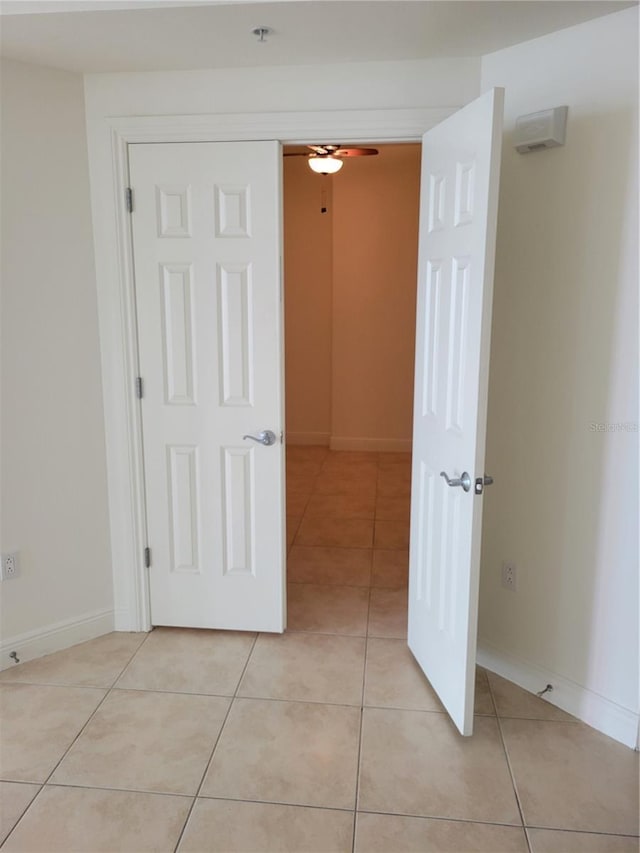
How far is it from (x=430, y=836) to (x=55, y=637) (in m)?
1.76

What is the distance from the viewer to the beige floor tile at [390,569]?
139 inches

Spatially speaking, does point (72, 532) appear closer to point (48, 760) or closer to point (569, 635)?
point (48, 760)

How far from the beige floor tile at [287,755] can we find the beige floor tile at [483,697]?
46cm

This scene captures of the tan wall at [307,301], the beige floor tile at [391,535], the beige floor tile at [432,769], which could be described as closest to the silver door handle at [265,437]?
the beige floor tile at [432,769]

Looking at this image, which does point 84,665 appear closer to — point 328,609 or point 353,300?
point 328,609

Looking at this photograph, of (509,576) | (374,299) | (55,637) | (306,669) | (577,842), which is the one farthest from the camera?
(374,299)

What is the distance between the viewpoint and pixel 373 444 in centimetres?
608

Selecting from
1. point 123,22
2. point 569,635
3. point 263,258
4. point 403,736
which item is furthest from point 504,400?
point 123,22

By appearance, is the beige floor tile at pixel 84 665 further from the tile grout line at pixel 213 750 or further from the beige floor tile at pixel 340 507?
the beige floor tile at pixel 340 507

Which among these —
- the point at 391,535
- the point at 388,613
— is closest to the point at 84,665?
the point at 388,613

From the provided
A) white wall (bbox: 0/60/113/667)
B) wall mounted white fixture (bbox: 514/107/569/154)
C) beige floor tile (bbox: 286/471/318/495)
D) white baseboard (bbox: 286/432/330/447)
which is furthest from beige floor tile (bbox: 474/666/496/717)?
white baseboard (bbox: 286/432/330/447)

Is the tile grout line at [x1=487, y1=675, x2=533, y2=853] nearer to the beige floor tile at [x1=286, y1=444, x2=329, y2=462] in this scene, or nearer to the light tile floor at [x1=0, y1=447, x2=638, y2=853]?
the light tile floor at [x1=0, y1=447, x2=638, y2=853]

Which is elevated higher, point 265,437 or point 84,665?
point 265,437

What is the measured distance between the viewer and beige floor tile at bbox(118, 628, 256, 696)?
2.61m
